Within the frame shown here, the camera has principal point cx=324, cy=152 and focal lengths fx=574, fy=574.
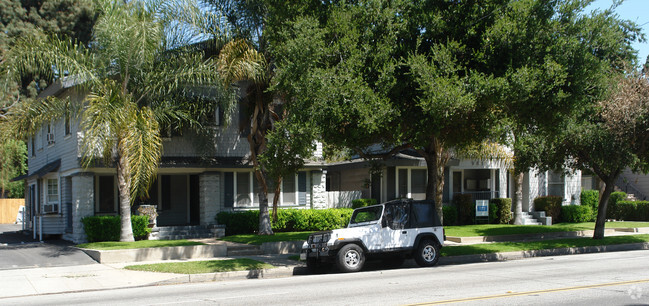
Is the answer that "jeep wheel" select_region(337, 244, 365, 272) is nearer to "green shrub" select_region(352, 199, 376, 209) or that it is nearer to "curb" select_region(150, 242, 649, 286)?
"curb" select_region(150, 242, 649, 286)

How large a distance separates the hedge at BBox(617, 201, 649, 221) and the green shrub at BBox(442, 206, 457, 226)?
1168cm

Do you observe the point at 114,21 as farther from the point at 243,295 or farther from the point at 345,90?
the point at 243,295

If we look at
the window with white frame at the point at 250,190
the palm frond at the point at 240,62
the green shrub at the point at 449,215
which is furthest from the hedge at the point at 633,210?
the palm frond at the point at 240,62

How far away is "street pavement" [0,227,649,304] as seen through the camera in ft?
43.6

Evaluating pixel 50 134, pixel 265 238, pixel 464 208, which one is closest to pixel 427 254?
pixel 265 238

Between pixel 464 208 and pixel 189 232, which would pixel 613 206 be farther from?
pixel 189 232

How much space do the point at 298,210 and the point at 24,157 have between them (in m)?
30.3

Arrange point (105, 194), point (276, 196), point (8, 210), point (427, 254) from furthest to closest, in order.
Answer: point (8, 210)
point (105, 194)
point (276, 196)
point (427, 254)

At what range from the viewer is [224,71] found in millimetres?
19344

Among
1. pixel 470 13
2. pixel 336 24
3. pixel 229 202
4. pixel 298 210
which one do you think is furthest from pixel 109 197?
pixel 470 13

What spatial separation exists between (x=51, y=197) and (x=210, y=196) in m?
7.53

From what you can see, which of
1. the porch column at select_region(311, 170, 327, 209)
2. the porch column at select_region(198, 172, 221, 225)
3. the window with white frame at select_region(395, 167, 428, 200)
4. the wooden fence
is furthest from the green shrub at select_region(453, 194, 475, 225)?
the wooden fence

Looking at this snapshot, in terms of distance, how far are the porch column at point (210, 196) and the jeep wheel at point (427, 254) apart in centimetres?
1091

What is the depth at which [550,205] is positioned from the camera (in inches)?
1170
